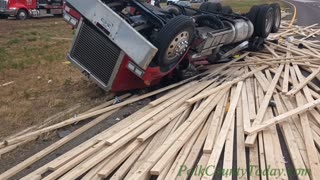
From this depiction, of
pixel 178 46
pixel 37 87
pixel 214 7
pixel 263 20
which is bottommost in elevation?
pixel 37 87

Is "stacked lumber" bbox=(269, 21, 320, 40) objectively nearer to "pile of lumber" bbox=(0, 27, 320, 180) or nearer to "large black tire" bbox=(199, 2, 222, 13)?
"large black tire" bbox=(199, 2, 222, 13)

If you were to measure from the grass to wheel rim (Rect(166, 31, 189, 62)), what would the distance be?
4.52 ft

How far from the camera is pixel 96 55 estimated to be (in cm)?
646

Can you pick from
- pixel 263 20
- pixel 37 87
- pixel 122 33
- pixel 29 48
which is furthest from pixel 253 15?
pixel 29 48

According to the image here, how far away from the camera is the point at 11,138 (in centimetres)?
519

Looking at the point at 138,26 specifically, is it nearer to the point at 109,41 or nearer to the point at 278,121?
the point at 109,41

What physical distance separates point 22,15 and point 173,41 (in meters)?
19.7

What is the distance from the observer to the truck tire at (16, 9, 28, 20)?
925 inches

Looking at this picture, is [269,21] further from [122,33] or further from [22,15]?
[22,15]

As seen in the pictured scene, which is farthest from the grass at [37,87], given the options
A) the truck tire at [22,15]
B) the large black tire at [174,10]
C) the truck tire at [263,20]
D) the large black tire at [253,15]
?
the truck tire at [22,15]

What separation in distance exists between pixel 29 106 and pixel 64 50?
5672mm

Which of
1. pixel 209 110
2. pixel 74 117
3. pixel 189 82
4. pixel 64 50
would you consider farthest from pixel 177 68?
pixel 64 50

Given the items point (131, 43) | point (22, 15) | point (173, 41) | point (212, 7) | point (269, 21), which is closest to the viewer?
point (131, 43)

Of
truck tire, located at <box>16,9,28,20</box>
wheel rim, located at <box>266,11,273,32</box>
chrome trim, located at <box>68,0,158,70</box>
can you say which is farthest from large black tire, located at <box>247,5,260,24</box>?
truck tire, located at <box>16,9,28,20</box>
